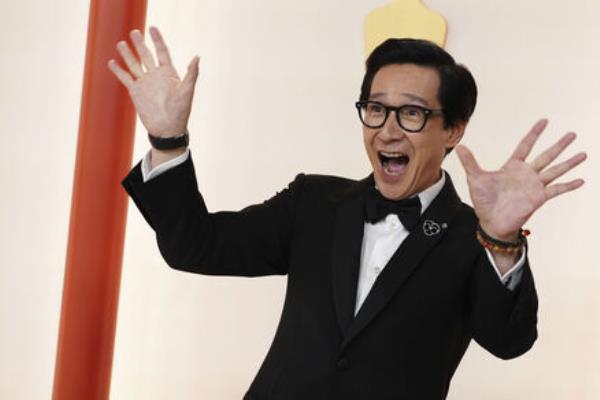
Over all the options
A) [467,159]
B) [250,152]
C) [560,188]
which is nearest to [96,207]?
[250,152]

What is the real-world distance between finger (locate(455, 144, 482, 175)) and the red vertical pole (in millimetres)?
1526

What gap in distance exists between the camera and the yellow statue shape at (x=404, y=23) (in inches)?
105

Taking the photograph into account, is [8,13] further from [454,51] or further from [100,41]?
[454,51]

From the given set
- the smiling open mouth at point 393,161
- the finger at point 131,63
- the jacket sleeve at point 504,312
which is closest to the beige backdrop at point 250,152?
the smiling open mouth at point 393,161

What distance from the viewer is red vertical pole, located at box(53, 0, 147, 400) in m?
2.79

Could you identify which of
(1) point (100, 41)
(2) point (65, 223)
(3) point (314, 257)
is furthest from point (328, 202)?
(2) point (65, 223)

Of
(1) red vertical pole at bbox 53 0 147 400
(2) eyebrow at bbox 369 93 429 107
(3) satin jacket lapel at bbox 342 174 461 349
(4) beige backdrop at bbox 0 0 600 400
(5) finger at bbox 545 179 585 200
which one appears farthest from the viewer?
(1) red vertical pole at bbox 53 0 147 400

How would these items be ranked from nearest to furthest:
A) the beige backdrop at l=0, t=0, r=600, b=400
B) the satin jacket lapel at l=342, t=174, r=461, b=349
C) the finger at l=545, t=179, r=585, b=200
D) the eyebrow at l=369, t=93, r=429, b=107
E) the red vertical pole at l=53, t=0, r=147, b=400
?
1. the finger at l=545, t=179, r=585, b=200
2. the satin jacket lapel at l=342, t=174, r=461, b=349
3. the eyebrow at l=369, t=93, r=429, b=107
4. the beige backdrop at l=0, t=0, r=600, b=400
5. the red vertical pole at l=53, t=0, r=147, b=400

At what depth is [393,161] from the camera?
1.80 m

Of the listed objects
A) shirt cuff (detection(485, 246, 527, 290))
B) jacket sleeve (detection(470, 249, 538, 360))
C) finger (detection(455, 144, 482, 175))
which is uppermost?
finger (detection(455, 144, 482, 175))

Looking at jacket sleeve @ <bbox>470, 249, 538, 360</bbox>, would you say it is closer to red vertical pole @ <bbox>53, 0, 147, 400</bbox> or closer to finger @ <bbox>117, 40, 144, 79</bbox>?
finger @ <bbox>117, 40, 144, 79</bbox>

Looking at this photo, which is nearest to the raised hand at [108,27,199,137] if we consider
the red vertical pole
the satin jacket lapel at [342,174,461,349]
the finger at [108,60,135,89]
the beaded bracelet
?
the finger at [108,60,135,89]

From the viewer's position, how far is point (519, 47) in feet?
8.67

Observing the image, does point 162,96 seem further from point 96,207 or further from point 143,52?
point 96,207
